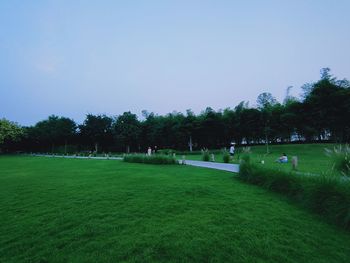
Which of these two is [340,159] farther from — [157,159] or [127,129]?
[127,129]

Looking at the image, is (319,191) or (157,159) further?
(157,159)

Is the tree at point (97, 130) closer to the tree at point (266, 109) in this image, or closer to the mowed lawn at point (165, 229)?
the tree at point (266, 109)

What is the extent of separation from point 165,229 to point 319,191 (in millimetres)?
4131

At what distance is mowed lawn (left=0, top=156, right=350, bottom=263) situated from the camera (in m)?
3.90

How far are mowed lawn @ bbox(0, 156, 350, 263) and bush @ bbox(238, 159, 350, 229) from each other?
340 mm

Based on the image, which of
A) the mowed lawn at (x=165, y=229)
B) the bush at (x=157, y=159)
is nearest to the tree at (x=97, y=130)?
the bush at (x=157, y=159)

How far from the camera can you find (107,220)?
5.34m

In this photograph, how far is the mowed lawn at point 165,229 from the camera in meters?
3.90

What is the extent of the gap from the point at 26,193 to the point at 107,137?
1925 inches

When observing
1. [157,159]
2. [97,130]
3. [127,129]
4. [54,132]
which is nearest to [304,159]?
[157,159]

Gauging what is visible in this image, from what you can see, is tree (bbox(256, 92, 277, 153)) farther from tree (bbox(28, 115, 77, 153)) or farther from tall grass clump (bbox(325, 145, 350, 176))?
tree (bbox(28, 115, 77, 153))

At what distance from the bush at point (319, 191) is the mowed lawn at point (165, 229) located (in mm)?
340

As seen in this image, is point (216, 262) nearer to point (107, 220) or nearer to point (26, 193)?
point (107, 220)

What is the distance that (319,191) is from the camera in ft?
20.2
